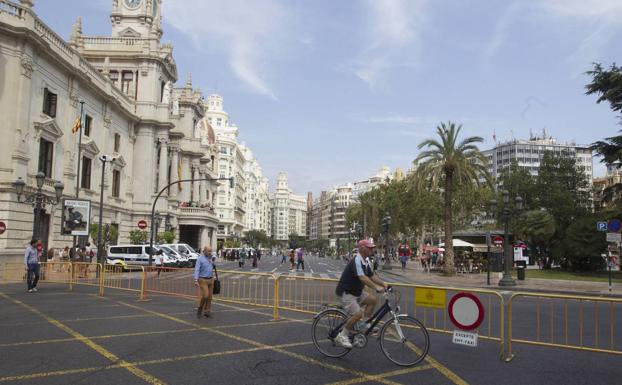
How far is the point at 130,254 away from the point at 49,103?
11571mm

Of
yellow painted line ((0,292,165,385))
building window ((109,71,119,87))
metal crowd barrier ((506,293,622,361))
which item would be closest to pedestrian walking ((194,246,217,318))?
yellow painted line ((0,292,165,385))

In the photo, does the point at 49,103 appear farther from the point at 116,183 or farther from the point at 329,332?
the point at 329,332

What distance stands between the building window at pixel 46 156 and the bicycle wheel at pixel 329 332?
103 ft

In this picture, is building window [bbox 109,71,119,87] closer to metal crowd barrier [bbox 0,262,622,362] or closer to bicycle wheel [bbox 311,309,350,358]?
metal crowd barrier [bbox 0,262,622,362]

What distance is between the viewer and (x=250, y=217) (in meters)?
149

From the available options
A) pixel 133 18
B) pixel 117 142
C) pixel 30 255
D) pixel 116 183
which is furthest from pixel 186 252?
pixel 133 18

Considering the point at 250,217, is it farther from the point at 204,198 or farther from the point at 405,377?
the point at 405,377

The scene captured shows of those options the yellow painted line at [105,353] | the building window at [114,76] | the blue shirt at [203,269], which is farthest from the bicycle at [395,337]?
the building window at [114,76]

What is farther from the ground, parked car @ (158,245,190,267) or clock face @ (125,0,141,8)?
clock face @ (125,0,141,8)

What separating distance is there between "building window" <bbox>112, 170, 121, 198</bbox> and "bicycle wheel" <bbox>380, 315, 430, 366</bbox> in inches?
1715

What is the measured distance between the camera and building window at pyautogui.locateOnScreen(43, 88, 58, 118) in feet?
111

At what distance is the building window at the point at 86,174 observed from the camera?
39875mm

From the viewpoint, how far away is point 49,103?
34625 mm

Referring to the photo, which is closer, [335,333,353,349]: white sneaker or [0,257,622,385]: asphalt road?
[0,257,622,385]: asphalt road
